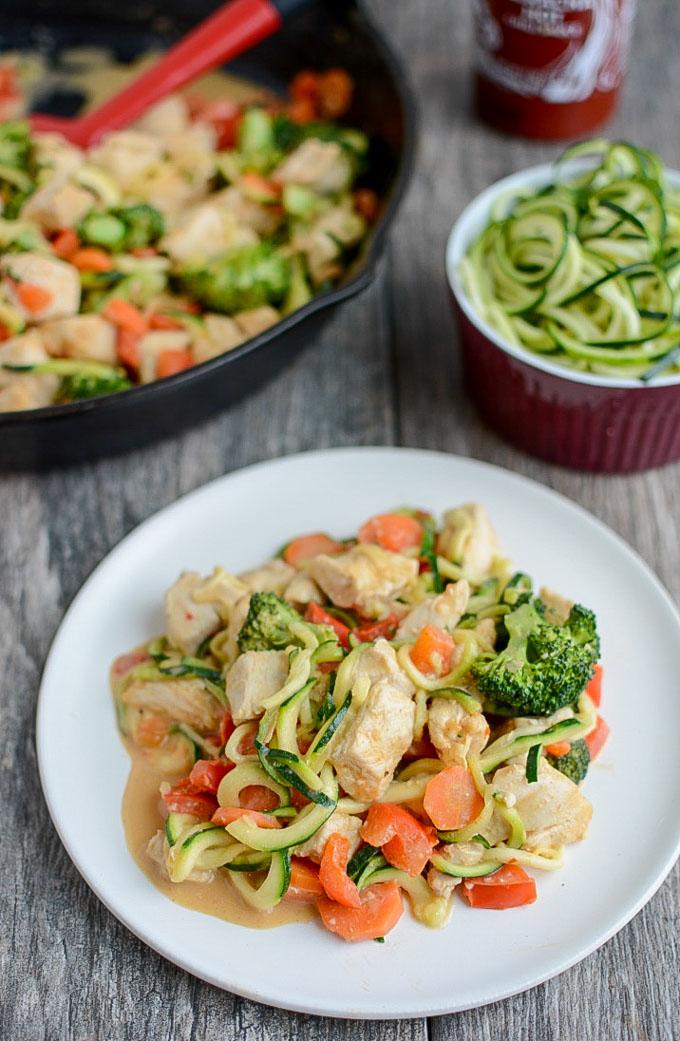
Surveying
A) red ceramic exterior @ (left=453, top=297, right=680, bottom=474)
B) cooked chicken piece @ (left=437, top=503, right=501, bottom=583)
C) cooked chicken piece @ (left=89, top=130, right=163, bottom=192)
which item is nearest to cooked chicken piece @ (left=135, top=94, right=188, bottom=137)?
cooked chicken piece @ (left=89, top=130, right=163, bottom=192)

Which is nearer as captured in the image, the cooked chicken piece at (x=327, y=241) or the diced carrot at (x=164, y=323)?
the diced carrot at (x=164, y=323)

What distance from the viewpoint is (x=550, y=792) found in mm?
2115

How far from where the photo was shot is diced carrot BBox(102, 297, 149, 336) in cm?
308

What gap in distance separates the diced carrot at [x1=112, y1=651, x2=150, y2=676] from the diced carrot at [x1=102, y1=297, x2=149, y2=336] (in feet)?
3.25

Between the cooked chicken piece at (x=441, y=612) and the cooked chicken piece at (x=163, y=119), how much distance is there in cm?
216

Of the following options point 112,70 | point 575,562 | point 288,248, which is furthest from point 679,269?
point 112,70

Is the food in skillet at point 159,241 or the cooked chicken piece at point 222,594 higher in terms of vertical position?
the food in skillet at point 159,241

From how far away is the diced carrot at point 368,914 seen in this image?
203 cm

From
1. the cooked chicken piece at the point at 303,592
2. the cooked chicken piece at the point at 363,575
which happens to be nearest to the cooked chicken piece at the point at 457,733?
the cooked chicken piece at the point at 363,575

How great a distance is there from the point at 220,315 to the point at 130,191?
0.58 metres

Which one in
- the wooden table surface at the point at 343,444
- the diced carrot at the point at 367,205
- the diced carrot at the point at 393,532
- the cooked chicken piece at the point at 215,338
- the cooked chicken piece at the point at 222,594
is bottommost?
the wooden table surface at the point at 343,444

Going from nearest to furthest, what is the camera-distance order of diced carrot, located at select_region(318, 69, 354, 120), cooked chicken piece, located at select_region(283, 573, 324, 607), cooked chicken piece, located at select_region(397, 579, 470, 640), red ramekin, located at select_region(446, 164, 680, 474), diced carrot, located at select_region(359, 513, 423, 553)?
cooked chicken piece, located at select_region(397, 579, 470, 640) < cooked chicken piece, located at select_region(283, 573, 324, 607) < diced carrot, located at select_region(359, 513, 423, 553) < red ramekin, located at select_region(446, 164, 680, 474) < diced carrot, located at select_region(318, 69, 354, 120)

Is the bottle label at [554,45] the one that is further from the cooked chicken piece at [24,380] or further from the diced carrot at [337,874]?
the diced carrot at [337,874]

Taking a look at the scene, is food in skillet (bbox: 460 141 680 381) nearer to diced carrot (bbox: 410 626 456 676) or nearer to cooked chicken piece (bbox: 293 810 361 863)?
diced carrot (bbox: 410 626 456 676)
